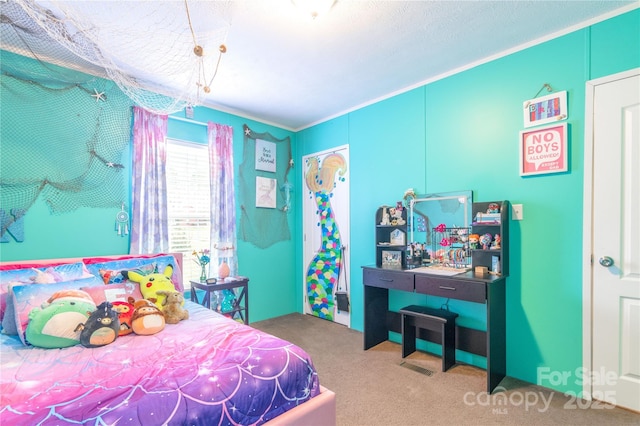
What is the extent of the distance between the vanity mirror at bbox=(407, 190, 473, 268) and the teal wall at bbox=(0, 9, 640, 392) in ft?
0.39

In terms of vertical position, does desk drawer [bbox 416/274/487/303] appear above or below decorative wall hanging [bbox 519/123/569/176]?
below

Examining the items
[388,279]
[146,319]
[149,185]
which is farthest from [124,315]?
[388,279]

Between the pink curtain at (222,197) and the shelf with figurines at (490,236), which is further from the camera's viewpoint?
the pink curtain at (222,197)

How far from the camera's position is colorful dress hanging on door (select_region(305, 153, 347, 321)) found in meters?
3.81

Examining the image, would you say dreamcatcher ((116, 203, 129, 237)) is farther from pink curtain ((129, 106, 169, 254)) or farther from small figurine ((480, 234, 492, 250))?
small figurine ((480, 234, 492, 250))

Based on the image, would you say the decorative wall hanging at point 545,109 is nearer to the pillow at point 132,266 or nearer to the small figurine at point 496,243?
the small figurine at point 496,243

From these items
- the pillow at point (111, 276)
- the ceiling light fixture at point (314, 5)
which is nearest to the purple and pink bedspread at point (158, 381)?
the pillow at point (111, 276)

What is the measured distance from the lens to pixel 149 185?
2.90m

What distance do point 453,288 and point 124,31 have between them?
279 cm

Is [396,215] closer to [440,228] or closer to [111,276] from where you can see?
[440,228]

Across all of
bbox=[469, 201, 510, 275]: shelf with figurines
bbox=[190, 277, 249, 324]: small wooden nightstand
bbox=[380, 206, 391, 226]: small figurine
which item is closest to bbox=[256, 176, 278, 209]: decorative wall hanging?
bbox=[190, 277, 249, 324]: small wooden nightstand

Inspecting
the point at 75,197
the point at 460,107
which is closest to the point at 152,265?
the point at 75,197

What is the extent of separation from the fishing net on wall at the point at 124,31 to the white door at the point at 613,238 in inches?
99.9

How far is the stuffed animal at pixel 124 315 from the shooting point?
1.78 meters
